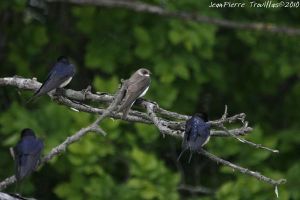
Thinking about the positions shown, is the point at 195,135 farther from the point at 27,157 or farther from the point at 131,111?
the point at 27,157

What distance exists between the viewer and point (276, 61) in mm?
11062

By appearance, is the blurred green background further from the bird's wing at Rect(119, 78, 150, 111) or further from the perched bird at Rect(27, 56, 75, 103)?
the bird's wing at Rect(119, 78, 150, 111)

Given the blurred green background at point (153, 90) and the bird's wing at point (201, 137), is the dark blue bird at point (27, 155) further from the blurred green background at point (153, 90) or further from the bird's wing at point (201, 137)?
the blurred green background at point (153, 90)

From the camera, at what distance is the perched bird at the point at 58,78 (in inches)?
266

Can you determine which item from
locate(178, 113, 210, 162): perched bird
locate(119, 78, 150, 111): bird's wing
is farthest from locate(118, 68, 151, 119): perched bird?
locate(178, 113, 210, 162): perched bird

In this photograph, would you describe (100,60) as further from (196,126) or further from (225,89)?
(196,126)

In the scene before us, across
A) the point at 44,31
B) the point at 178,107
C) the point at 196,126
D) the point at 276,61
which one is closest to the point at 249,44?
the point at 276,61

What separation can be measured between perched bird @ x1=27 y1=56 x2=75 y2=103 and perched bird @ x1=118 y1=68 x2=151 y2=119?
49cm

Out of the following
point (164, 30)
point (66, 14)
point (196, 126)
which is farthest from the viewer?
point (66, 14)

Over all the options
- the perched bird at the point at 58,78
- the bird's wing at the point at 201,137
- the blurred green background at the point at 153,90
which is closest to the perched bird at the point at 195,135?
the bird's wing at the point at 201,137

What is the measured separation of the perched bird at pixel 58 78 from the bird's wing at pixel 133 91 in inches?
19.9

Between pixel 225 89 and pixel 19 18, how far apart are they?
2.60 m

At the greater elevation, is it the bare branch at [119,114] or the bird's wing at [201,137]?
the bare branch at [119,114]

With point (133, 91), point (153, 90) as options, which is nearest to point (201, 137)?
point (133, 91)
